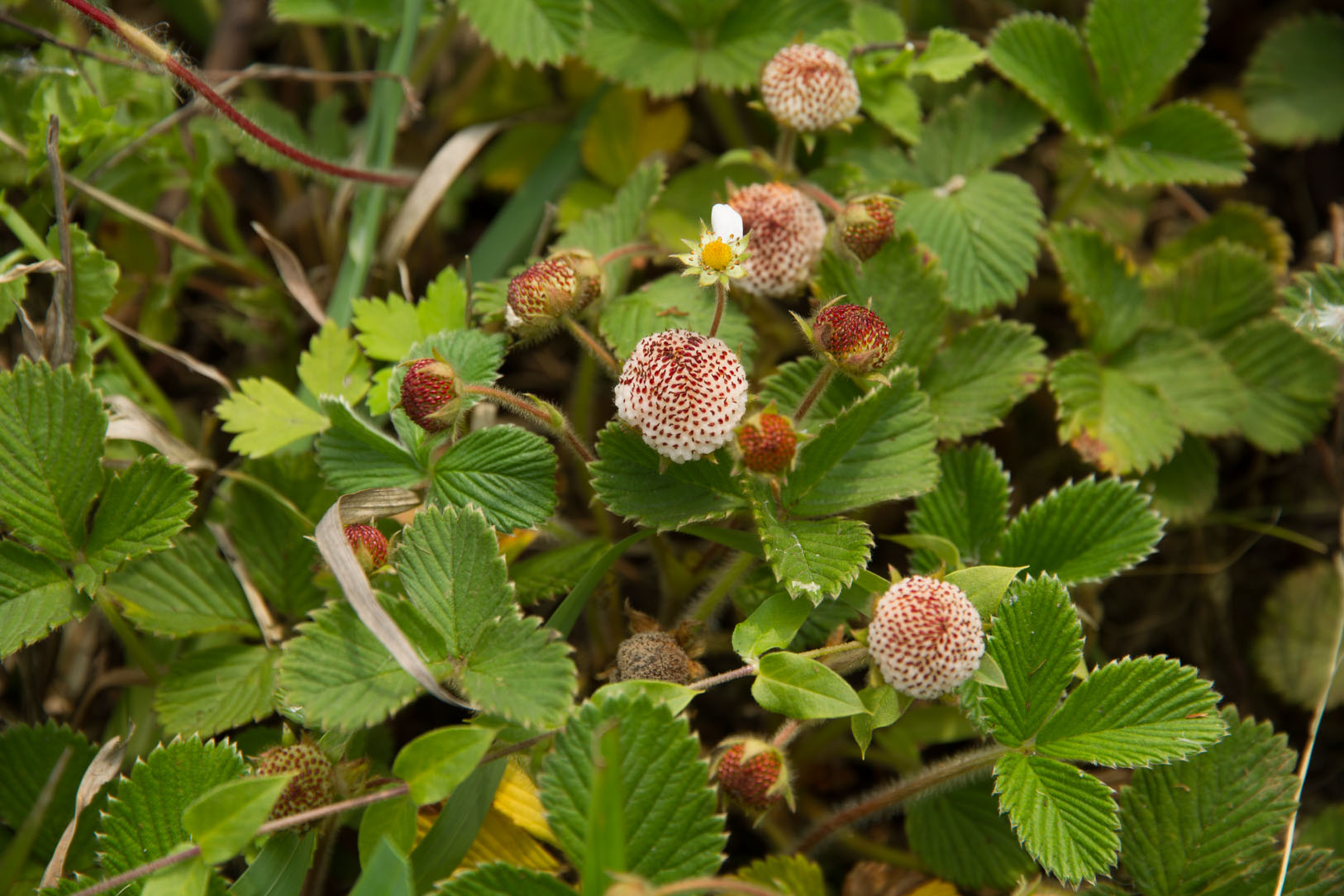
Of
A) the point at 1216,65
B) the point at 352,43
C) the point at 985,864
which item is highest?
A: the point at 352,43

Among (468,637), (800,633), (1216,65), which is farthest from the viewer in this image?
(1216,65)

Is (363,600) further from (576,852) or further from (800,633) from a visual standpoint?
(800,633)

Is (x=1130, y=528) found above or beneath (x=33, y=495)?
beneath

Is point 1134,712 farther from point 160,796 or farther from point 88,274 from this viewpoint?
point 88,274

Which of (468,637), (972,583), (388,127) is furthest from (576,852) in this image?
(388,127)

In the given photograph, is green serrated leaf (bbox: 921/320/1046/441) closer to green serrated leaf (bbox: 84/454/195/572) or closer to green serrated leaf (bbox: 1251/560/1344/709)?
green serrated leaf (bbox: 1251/560/1344/709)

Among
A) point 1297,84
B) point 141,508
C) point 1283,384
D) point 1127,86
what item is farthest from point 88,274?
point 1297,84
